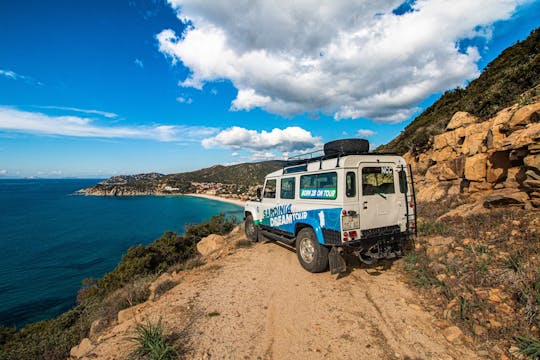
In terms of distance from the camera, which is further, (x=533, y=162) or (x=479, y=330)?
(x=533, y=162)

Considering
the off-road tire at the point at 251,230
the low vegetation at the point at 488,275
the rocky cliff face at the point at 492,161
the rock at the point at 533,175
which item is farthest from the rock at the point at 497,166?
the off-road tire at the point at 251,230

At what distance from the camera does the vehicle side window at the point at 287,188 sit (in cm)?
716

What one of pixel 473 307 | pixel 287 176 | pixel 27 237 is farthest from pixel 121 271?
pixel 27 237

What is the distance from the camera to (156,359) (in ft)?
10.5

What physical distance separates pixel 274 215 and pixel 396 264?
3836mm

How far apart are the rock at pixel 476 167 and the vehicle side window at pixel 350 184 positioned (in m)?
6.72

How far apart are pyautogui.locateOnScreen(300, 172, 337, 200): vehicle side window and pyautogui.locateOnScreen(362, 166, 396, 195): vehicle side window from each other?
71 cm

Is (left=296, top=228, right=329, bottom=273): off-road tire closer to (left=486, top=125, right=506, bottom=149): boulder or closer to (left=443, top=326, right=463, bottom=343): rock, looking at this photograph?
(left=443, top=326, right=463, bottom=343): rock

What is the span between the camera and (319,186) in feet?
19.6

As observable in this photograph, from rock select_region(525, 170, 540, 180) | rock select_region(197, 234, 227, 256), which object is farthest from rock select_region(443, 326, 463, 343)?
rock select_region(197, 234, 227, 256)

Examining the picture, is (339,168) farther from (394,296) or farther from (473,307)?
(473,307)

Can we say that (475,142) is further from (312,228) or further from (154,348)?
(154,348)

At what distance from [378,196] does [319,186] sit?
1419mm

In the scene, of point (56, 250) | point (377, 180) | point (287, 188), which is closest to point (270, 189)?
point (287, 188)
